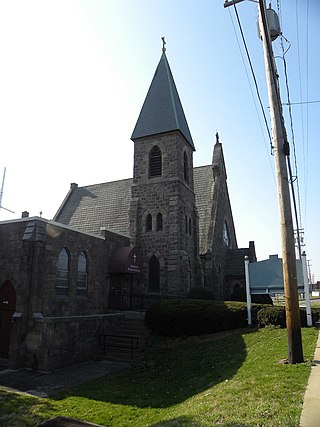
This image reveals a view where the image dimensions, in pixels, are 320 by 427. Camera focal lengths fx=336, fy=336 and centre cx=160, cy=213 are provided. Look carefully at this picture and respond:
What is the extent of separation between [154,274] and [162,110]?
11.8m

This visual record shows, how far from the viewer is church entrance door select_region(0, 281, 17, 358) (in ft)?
47.9

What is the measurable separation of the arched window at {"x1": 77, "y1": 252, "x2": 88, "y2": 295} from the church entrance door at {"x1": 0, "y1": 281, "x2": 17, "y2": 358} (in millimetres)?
3277

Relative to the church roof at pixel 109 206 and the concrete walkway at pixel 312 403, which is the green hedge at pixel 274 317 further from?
the church roof at pixel 109 206

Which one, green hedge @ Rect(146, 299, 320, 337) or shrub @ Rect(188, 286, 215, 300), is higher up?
shrub @ Rect(188, 286, 215, 300)

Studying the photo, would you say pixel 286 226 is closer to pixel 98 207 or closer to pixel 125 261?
pixel 125 261

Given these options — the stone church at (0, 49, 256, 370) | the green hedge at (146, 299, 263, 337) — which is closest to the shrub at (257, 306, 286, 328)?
the green hedge at (146, 299, 263, 337)

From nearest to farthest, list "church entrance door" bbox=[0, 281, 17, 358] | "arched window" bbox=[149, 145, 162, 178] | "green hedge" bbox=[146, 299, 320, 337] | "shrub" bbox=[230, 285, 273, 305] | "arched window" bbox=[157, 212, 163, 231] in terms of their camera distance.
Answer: "church entrance door" bbox=[0, 281, 17, 358]
"green hedge" bbox=[146, 299, 320, 337]
"arched window" bbox=[157, 212, 163, 231]
"shrub" bbox=[230, 285, 273, 305]
"arched window" bbox=[149, 145, 162, 178]

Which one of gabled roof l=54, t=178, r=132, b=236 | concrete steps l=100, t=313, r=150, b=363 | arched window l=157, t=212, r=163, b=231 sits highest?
gabled roof l=54, t=178, r=132, b=236

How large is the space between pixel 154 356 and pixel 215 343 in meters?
2.63

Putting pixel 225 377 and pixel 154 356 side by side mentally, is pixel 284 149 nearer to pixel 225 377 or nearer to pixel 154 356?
pixel 225 377

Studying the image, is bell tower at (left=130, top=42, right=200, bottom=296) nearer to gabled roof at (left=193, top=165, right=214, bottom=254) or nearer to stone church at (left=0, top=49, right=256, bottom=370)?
stone church at (left=0, top=49, right=256, bottom=370)

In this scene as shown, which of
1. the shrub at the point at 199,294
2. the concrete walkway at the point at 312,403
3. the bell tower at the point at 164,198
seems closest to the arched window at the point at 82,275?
the bell tower at the point at 164,198

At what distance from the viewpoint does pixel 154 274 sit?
2139 cm

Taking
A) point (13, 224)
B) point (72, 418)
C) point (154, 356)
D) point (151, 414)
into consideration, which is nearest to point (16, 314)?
point (13, 224)
